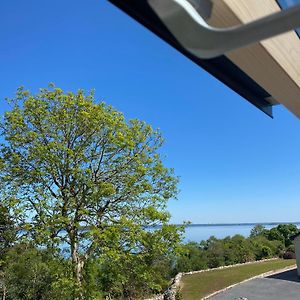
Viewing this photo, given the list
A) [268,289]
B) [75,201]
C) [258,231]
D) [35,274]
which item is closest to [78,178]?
[75,201]

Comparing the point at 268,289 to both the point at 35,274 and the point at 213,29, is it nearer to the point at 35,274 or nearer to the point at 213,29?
the point at 35,274

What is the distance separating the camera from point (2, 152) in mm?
14227

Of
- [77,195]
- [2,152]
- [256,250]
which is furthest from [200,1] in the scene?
[256,250]

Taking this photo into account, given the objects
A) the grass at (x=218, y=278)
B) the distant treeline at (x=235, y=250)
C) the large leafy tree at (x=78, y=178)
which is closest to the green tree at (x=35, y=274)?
the large leafy tree at (x=78, y=178)

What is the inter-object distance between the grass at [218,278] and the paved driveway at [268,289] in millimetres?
817

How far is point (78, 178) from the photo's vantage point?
13.6 metres

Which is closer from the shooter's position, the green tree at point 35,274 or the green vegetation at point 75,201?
the green tree at point 35,274

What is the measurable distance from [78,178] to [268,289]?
1360 centimetres

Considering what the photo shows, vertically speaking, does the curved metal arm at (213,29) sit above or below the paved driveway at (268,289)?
above

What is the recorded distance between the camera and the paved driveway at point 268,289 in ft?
61.0

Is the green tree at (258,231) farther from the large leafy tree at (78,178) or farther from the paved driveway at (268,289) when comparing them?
the large leafy tree at (78,178)

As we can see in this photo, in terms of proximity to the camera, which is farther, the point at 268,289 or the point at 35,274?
the point at 268,289

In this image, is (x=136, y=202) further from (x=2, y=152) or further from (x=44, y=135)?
(x=2, y=152)

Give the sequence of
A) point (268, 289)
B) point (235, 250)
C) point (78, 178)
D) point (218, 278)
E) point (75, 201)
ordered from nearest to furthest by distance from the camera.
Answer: point (75, 201) → point (78, 178) → point (268, 289) → point (218, 278) → point (235, 250)
